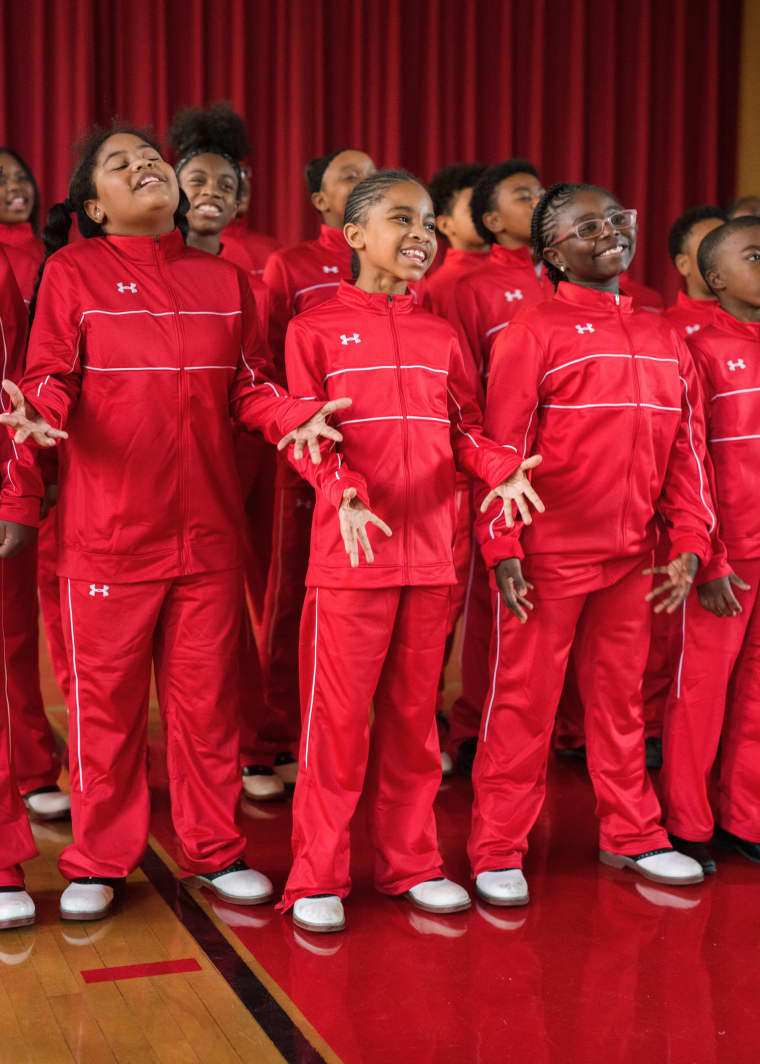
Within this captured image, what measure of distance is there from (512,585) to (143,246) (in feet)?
3.38

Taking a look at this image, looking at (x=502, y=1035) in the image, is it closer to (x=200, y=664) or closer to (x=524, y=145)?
(x=200, y=664)

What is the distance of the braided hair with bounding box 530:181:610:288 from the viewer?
290cm

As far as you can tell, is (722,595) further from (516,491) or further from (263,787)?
(263,787)

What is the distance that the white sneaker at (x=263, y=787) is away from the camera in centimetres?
344

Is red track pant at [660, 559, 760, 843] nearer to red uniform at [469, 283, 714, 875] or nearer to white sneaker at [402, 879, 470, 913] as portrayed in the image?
red uniform at [469, 283, 714, 875]

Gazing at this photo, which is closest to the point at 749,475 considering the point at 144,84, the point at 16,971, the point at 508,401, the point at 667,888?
the point at 508,401

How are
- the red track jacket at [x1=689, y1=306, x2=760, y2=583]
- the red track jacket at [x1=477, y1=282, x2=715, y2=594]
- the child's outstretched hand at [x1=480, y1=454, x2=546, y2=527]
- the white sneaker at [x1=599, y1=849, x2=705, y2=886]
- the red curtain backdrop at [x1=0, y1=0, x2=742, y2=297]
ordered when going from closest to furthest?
the child's outstretched hand at [x1=480, y1=454, x2=546, y2=527], the red track jacket at [x1=477, y1=282, x2=715, y2=594], the white sneaker at [x1=599, y1=849, x2=705, y2=886], the red track jacket at [x1=689, y1=306, x2=760, y2=583], the red curtain backdrop at [x1=0, y1=0, x2=742, y2=297]

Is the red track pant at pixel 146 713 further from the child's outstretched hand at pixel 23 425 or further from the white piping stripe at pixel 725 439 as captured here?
the white piping stripe at pixel 725 439

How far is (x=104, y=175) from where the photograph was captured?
2.67m

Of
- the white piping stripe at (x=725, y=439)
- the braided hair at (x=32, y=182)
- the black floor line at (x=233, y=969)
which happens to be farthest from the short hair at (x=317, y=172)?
the black floor line at (x=233, y=969)

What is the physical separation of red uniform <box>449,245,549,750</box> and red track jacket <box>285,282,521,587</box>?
2.49 ft

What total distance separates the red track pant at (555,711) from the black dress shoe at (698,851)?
0.34 feet

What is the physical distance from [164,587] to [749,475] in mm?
1351

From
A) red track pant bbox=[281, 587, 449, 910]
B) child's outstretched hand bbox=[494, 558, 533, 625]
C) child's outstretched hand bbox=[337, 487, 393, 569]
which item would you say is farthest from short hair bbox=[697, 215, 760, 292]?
child's outstretched hand bbox=[337, 487, 393, 569]
